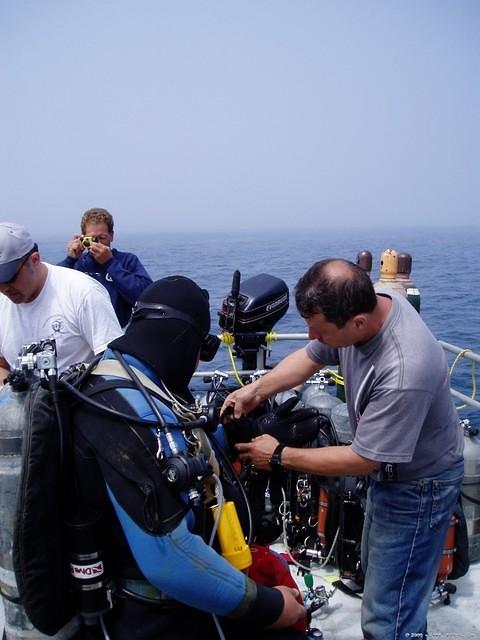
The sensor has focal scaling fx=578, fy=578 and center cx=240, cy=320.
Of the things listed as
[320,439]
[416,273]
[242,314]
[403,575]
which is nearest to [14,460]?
[403,575]

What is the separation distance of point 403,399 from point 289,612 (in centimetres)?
89

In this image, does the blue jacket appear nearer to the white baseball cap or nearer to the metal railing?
the metal railing

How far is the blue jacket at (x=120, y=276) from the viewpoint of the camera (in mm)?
4539

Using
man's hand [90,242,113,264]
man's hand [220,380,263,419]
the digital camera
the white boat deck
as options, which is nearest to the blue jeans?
the white boat deck

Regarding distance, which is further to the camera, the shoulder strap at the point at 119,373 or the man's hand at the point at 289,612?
the man's hand at the point at 289,612

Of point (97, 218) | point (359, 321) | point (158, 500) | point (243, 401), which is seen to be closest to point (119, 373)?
point (158, 500)

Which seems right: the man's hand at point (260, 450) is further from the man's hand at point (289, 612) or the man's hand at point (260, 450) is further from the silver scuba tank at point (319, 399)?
the silver scuba tank at point (319, 399)

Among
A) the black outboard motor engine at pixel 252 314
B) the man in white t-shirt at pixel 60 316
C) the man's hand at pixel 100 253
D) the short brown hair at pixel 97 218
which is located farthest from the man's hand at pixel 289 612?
the short brown hair at pixel 97 218

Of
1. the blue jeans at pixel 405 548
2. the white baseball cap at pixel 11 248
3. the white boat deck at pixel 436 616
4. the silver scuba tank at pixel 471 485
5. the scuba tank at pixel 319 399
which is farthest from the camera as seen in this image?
the scuba tank at pixel 319 399

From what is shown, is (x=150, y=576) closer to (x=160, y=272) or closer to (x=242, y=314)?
(x=242, y=314)

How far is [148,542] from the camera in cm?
167

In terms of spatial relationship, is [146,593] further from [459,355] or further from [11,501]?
[459,355]

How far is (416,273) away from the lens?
87.0 ft

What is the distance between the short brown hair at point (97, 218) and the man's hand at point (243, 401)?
2487 millimetres
